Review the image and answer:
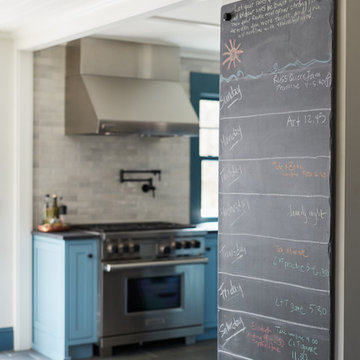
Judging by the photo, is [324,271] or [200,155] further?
[200,155]

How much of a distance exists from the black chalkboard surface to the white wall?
8.04ft

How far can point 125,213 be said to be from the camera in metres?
6.08

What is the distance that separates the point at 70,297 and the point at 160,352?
88 centimetres

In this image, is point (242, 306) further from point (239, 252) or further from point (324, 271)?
point (324, 271)

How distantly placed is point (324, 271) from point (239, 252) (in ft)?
1.93

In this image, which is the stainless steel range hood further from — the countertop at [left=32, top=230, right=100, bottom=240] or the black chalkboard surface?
the black chalkboard surface

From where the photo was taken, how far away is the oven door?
5.29 meters

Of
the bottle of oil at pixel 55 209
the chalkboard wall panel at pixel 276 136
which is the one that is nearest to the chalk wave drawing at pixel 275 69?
the chalkboard wall panel at pixel 276 136

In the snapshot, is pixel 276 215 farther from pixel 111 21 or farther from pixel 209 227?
pixel 209 227

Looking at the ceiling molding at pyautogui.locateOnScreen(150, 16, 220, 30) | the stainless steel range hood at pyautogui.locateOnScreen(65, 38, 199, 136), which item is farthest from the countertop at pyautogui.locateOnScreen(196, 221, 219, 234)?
the ceiling molding at pyautogui.locateOnScreen(150, 16, 220, 30)

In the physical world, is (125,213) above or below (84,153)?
below

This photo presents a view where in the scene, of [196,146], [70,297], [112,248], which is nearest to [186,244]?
[112,248]

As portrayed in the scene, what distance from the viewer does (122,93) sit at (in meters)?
5.64

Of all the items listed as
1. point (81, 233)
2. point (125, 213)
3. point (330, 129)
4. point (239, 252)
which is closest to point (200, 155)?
point (125, 213)
